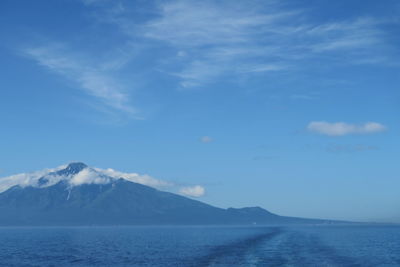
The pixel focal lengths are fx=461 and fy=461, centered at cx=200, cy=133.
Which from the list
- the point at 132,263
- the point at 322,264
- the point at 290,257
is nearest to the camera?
the point at 322,264

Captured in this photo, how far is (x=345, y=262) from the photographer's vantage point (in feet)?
309

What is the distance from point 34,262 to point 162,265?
1164 inches

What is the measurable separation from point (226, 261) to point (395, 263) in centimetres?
3468

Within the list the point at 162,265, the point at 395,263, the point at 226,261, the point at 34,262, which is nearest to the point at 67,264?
the point at 34,262

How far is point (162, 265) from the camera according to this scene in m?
91.3

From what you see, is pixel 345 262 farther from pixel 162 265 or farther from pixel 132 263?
pixel 132 263

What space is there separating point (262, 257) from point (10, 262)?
5519 centimetres

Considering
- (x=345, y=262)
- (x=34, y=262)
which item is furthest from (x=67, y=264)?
(x=345, y=262)

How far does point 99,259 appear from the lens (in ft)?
344

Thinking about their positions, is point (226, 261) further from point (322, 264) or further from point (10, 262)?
point (10, 262)

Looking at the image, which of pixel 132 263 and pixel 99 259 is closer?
pixel 132 263

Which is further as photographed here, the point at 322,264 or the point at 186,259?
the point at 186,259

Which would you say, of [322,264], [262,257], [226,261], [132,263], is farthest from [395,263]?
[132,263]

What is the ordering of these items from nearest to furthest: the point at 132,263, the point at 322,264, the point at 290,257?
1. the point at 322,264
2. the point at 132,263
3. the point at 290,257
